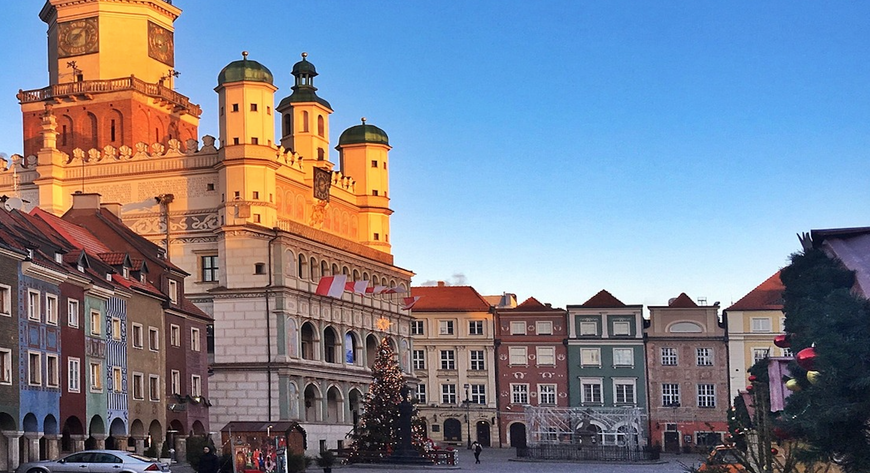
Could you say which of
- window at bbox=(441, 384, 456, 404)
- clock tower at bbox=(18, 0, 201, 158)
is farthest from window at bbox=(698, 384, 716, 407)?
clock tower at bbox=(18, 0, 201, 158)

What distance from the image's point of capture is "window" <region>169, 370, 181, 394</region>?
65.0 m

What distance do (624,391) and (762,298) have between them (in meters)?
12.7

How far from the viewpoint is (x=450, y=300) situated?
385 feet

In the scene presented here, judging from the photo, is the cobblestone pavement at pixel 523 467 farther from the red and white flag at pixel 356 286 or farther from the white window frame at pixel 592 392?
the white window frame at pixel 592 392

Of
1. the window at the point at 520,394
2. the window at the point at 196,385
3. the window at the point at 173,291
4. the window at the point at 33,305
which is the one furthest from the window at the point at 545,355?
the window at the point at 33,305

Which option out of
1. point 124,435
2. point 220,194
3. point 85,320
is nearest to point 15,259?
point 85,320

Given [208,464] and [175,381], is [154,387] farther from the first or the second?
[208,464]

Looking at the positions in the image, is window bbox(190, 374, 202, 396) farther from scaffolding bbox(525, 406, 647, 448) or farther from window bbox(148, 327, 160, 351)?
scaffolding bbox(525, 406, 647, 448)

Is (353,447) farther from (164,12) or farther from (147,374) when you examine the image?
(164,12)

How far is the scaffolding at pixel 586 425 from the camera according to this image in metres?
94.1

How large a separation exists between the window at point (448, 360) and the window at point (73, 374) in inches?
2521

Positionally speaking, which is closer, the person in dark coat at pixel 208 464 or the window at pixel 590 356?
the person in dark coat at pixel 208 464

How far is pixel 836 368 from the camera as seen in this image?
26.0m

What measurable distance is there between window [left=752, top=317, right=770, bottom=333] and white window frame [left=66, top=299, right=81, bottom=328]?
69.1m
